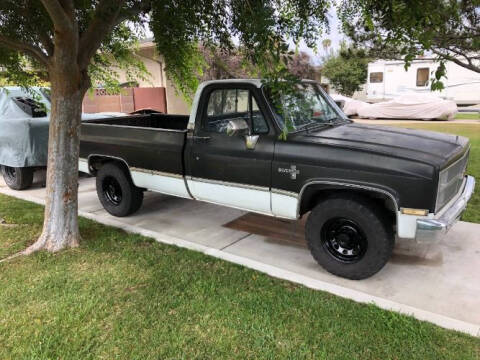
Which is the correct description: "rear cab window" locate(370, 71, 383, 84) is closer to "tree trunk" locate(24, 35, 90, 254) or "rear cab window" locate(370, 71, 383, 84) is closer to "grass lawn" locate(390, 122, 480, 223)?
A: "grass lawn" locate(390, 122, 480, 223)

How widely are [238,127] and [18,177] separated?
5268mm

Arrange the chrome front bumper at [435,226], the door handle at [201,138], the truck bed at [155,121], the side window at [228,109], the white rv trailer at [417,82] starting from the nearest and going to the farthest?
the chrome front bumper at [435,226]
the side window at [228,109]
the door handle at [201,138]
the truck bed at [155,121]
the white rv trailer at [417,82]

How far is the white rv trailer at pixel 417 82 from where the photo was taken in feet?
75.2

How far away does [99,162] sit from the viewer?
20.7 ft

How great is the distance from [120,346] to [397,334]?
2.12 meters

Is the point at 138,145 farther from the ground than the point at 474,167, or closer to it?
farther from the ground

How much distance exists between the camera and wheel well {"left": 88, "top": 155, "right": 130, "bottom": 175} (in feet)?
19.6

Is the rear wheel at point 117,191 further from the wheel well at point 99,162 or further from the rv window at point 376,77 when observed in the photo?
the rv window at point 376,77

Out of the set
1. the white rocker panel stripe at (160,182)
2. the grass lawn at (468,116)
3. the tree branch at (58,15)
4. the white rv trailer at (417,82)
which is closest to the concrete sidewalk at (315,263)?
the white rocker panel stripe at (160,182)

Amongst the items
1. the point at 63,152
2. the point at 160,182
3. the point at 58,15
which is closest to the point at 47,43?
the point at 58,15

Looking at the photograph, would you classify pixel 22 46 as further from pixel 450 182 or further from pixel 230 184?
pixel 450 182

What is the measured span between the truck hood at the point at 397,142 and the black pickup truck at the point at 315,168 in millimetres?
11

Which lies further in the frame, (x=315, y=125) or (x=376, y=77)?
(x=376, y=77)

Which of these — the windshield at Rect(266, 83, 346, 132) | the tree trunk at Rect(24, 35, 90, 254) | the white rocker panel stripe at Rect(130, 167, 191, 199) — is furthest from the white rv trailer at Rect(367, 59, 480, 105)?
the tree trunk at Rect(24, 35, 90, 254)
